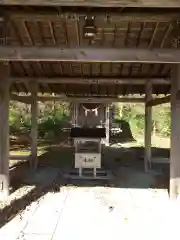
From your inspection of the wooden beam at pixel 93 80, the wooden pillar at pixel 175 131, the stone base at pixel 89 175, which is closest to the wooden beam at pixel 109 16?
the wooden pillar at pixel 175 131

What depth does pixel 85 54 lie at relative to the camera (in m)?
6.09

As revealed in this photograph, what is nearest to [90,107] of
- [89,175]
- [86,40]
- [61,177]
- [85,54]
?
[89,175]

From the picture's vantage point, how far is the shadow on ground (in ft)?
27.4

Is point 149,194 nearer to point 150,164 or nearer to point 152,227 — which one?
point 152,227

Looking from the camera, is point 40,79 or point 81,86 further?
point 81,86

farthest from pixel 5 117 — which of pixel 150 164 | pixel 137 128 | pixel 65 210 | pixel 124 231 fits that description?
pixel 137 128

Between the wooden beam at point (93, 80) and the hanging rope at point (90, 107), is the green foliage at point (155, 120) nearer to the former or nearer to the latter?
the hanging rope at point (90, 107)

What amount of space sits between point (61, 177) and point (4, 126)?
138 inches

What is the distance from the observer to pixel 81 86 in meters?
15.1

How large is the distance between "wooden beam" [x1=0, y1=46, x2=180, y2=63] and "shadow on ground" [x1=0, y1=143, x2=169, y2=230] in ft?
10.1

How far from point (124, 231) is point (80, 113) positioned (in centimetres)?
1564

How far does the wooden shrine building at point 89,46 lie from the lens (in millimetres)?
6074

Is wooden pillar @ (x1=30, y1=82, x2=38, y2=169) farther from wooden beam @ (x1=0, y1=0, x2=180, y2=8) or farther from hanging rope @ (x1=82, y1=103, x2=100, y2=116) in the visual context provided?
hanging rope @ (x1=82, y1=103, x2=100, y2=116)

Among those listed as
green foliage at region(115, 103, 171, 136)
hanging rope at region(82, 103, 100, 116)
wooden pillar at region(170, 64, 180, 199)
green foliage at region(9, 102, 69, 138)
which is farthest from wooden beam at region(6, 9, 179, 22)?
green foliage at region(115, 103, 171, 136)
